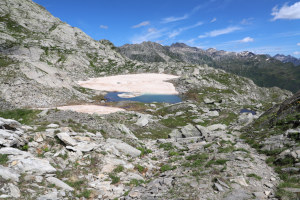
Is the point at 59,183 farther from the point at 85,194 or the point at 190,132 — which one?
the point at 190,132

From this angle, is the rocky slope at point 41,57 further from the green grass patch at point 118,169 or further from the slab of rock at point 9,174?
the green grass patch at point 118,169

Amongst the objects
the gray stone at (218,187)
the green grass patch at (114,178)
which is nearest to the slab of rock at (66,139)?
the green grass patch at (114,178)

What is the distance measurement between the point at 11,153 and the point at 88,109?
2787cm

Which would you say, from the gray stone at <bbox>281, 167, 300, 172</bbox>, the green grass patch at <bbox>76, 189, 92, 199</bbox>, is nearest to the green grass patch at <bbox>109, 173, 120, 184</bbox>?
the green grass patch at <bbox>76, 189, 92, 199</bbox>

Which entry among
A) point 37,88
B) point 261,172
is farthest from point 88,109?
point 261,172

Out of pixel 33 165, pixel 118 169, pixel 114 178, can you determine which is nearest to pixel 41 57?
pixel 33 165

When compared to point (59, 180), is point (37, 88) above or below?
above

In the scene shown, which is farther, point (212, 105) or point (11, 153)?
point (212, 105)

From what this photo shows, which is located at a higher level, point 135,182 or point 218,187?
point 218,187

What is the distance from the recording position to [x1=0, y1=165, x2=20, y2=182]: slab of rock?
9.55 metres

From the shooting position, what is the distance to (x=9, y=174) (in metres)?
9.85

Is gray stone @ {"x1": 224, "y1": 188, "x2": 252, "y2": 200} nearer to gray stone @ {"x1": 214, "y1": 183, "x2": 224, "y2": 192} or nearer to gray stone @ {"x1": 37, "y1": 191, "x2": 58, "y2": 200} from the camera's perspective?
gray stone @ {"x1": 214, "y1": 183, "x2": 224, "y2": 192}

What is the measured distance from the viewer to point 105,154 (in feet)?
50.8

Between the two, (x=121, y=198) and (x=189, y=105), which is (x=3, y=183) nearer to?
(x=121, y=198)
